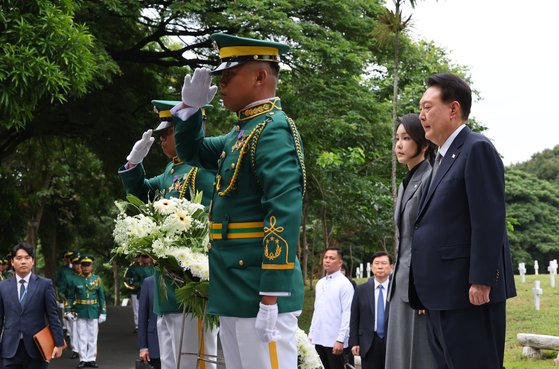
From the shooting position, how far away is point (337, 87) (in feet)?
62.2

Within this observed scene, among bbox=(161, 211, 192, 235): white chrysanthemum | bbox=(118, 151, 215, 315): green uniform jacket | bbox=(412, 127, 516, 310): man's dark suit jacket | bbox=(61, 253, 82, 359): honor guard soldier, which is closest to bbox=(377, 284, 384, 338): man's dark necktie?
bbox=(118, 151, 215, 315): green uniform jacket

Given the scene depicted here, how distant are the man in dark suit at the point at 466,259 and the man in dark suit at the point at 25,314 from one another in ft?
19.9

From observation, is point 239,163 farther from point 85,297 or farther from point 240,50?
point 85,297

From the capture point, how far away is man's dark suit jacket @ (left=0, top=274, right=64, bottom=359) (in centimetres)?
996

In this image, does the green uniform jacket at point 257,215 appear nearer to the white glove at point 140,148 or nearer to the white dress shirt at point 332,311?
the white glove at point 140,148

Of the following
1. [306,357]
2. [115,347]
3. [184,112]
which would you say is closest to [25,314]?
[306,357]

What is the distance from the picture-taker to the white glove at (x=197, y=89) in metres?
5.17

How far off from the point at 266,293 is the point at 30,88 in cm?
978

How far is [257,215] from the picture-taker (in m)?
A: 5.03

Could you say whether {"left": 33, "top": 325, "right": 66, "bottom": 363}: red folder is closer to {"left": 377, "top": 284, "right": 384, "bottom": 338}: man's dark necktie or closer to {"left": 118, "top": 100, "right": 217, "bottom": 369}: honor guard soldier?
{"left": 118, "top": 100, "right": 217, "bottom": 369}: honor guard soldier

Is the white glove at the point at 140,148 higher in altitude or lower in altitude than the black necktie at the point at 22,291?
higher

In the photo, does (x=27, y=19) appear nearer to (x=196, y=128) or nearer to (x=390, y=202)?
(x=196, y=128)

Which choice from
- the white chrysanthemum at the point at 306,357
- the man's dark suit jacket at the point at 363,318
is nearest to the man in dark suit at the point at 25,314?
the man's dark suit jacket at the point at 363,318

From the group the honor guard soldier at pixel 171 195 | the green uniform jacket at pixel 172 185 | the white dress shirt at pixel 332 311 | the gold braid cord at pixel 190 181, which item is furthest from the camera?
the white dress shirt at pixel 332 311
